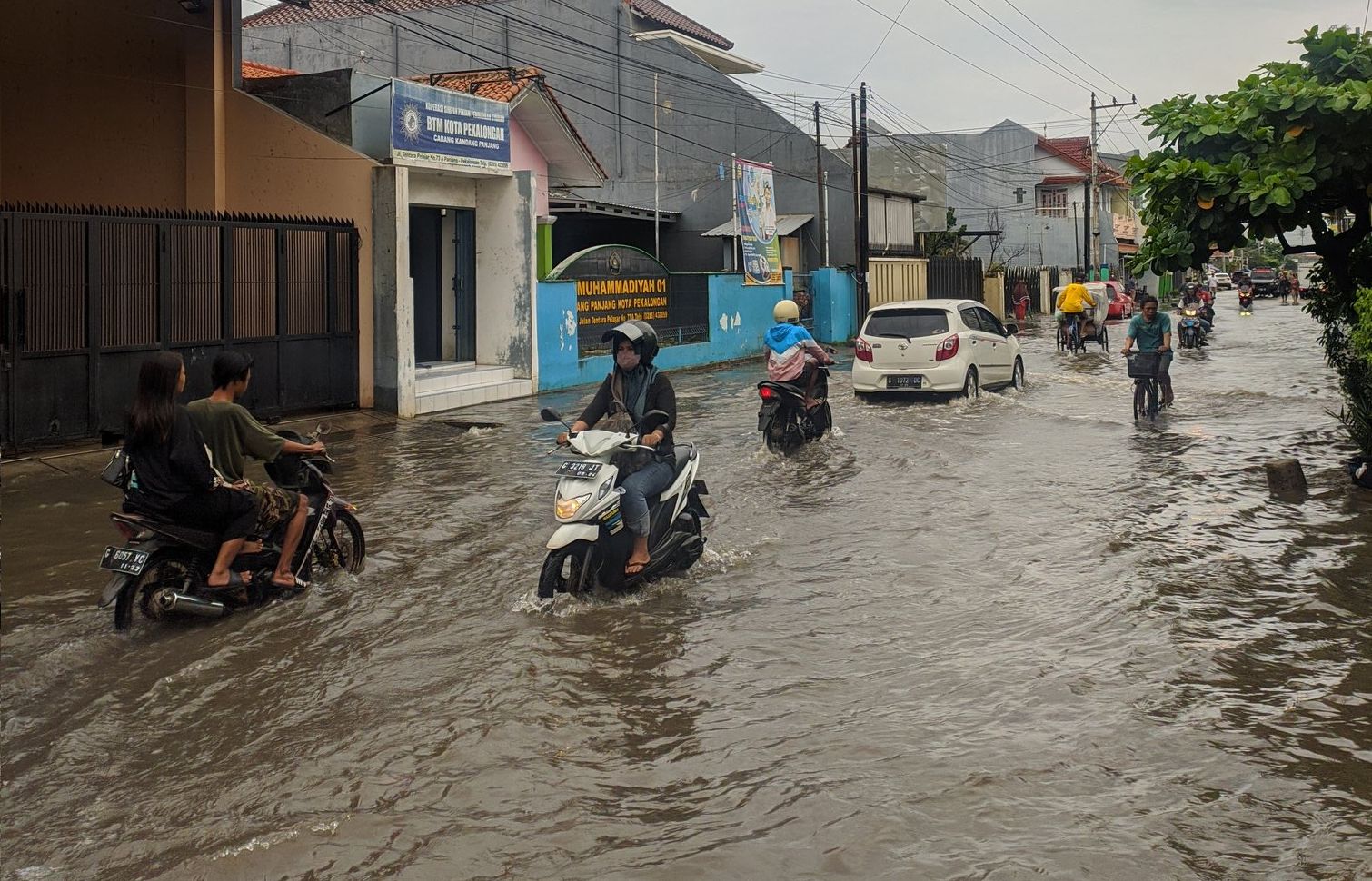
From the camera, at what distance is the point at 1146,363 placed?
16.0 metres

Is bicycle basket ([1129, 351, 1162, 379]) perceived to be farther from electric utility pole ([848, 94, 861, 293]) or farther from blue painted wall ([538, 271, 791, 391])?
electric utility pole ([848, 94, 861, 293])

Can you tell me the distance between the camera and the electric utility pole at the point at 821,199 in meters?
33.5

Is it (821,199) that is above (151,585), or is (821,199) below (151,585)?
above

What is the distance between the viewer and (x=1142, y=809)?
15.2ft

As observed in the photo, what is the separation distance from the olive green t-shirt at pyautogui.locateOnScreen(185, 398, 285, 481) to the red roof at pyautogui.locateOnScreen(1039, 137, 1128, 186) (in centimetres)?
5984

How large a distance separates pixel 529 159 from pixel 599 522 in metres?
18.9

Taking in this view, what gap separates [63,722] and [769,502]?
655cm

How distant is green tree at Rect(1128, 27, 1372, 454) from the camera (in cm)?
1081

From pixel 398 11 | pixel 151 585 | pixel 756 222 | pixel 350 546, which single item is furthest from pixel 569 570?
pixel 398 11

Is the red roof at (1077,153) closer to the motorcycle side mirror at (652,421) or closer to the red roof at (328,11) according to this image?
the red roof at (328,11)

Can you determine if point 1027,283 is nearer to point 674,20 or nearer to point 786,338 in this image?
point 674,20

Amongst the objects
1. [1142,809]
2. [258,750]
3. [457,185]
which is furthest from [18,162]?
[1142,809]

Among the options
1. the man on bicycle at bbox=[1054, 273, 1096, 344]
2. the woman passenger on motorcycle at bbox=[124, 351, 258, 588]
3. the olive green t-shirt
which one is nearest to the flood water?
the woman passenger on motorcycle at bbox=[124, 351, 258, 588]

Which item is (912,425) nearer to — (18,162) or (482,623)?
(482,623)
